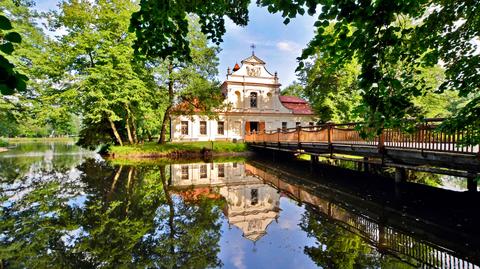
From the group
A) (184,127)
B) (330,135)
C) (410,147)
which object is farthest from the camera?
(184,127)

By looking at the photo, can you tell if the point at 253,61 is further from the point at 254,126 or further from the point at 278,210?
the point at 278,210

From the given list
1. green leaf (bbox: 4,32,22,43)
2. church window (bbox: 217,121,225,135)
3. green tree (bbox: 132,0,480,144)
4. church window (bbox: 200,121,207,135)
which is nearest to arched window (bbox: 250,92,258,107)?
church window (bbox: 217,121,225,135)

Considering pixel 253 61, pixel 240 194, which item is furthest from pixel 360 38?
pixel 253 61

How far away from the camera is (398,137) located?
7.66 metres

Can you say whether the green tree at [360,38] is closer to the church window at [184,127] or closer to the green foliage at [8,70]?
the green foliage at [8,70]

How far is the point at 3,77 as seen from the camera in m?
1.18

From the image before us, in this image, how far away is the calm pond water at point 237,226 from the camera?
404 centimetres

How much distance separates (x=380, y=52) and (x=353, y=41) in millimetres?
247

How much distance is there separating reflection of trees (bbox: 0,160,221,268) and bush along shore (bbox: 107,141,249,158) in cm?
1086

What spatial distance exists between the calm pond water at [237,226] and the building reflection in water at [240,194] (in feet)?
0.12

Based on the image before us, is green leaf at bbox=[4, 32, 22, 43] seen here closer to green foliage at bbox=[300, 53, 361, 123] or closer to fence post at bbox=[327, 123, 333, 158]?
fence post at bbox=[327, 123, 333, 158]

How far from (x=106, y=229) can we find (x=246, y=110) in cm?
2516

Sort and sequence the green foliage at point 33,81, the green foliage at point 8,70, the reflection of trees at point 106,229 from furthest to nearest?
the green foliage at point 33,81 → the reflection of trees at point 106,229 → the green foliage at point 8,70

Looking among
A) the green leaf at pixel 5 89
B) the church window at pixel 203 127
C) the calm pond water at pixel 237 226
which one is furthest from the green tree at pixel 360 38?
the church window at pixel 203 127
